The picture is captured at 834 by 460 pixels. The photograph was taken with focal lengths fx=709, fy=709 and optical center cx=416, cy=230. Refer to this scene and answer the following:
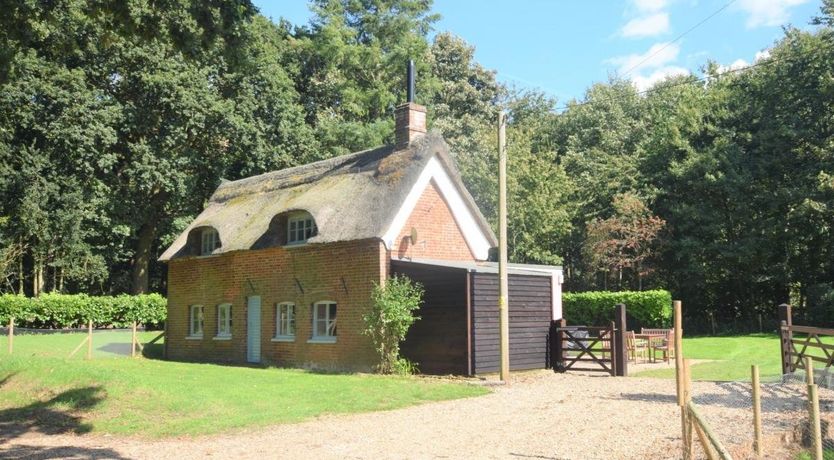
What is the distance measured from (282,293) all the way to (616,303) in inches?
611

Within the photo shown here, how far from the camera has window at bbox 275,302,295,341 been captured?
2193 centimetres

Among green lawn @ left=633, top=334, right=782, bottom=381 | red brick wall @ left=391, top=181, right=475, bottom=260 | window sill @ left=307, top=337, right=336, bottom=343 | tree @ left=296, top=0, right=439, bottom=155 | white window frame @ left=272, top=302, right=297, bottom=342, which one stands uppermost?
tree @ left=296, top=0, right=439, bottom=155

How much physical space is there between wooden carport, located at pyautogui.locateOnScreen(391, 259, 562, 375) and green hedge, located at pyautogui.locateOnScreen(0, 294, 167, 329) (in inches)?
855

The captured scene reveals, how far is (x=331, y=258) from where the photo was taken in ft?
66.8

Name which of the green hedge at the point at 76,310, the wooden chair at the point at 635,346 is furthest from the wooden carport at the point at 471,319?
the green hedge at the point at 76,310

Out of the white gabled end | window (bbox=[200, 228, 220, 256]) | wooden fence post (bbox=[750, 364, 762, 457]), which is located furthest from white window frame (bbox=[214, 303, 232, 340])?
wooden fence post (bbox=[750, 364, 762, 457])

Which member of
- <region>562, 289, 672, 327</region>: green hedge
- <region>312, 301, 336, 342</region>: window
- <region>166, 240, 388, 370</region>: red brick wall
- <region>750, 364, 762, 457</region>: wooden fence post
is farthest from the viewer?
<region>562, 289, 672, 327</region>: green hedge

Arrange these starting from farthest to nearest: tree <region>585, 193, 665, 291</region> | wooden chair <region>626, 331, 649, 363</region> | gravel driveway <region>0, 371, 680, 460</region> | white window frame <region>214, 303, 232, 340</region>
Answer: tree <region>585, 193, 665, 291</region> → white window frame <region>214, 303, 232, 340</region> → wooden chair <region>626, 331, 649, 363</region> → gravel driveway <region>0, 371, 680, 460</region>

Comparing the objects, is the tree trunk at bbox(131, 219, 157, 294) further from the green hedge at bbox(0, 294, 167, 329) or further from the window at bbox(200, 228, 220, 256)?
the window at bbox(200, 228, 220, 256)

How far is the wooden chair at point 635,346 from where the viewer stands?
21.6 meters

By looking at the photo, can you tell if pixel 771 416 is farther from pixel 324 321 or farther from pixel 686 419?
pixel 324 321

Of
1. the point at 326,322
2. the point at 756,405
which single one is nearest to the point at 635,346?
the point at 326,322

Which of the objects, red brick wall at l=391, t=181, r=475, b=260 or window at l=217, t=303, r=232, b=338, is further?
window at l=217, t=303, r=232, b=338

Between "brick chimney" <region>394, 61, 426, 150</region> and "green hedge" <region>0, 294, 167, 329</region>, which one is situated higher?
"brick chimney" <region>394, 61, 426, 150</region>
